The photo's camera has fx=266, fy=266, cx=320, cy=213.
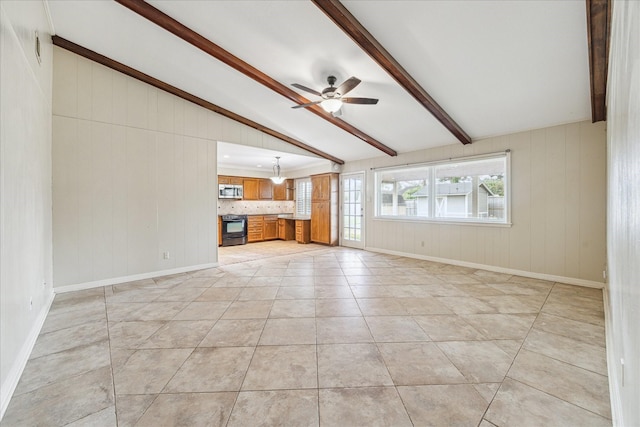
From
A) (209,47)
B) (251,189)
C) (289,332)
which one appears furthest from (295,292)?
(251,189)

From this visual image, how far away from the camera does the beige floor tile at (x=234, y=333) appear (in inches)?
90.8

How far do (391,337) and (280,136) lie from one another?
471 centimetres

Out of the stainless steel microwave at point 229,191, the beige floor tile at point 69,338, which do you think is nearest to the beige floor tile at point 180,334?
the beige floor tile at point 69,338

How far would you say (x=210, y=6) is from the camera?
2.80 meters

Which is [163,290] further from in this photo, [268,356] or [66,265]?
[268,356]

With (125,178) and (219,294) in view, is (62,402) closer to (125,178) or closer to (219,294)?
(219,294)

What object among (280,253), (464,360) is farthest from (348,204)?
(464,360)

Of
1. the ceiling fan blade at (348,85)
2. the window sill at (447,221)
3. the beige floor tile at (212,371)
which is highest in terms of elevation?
the ceiling fan blade at (348,85)

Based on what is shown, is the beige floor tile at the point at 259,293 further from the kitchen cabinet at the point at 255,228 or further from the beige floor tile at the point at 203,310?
the kitchen cabinet at the point at 255,228

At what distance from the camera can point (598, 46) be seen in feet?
8.20

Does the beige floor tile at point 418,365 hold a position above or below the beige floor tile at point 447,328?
below

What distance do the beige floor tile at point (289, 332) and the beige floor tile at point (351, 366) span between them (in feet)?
0.73

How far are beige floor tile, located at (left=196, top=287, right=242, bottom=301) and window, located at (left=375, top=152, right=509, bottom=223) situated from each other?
408cm

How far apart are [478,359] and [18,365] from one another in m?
3.36
